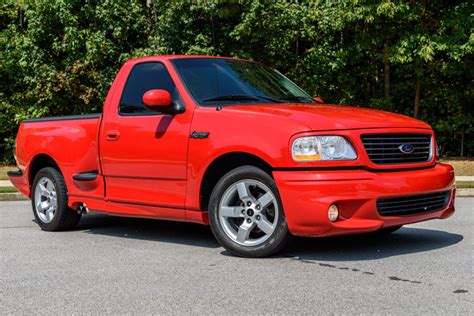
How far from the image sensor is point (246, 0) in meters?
20.4

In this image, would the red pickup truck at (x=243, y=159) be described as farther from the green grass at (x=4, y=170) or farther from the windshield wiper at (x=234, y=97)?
the green grass at (x=4, y=170)

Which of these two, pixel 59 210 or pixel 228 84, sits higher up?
pixel 228 84

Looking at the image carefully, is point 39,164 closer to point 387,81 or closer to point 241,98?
point 241,98

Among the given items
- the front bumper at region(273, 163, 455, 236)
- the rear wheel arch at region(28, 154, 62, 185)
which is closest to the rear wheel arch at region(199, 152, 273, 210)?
the front bumper at region(273, 163, 455, 236)

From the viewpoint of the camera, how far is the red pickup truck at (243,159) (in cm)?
591

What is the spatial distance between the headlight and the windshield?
3.89 feet

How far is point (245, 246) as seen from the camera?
249 inches

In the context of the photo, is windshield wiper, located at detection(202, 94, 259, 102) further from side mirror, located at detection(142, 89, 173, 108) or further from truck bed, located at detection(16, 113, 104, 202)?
truck bed, located at detection(16, 113, 104, 202)

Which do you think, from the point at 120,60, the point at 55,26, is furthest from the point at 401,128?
the point at 55,26

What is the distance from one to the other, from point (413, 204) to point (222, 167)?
177cm

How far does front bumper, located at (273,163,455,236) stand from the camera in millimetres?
5805

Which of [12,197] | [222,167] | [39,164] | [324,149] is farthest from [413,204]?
[12,197]

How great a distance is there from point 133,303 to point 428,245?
3.33 meters

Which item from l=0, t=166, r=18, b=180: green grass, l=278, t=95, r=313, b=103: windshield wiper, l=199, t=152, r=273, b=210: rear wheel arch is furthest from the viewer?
l=0, t=166, r=18, b=180: green grass
